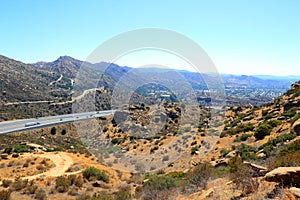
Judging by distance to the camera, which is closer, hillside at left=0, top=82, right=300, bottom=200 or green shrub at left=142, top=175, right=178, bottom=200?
hillside at left=0, top=82, right=300, bottom=200

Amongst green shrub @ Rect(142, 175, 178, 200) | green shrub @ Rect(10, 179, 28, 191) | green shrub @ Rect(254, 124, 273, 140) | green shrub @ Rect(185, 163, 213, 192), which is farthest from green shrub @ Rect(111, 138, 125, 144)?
green shrub @ Rect(185, 163, 213, 192)

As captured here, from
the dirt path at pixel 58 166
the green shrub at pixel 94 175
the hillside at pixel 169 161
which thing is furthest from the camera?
the dirt path at pixel 58 166

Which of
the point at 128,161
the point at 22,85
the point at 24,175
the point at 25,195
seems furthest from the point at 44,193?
the point at 22,85

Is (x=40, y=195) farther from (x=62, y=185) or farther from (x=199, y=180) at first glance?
(x=199, y=180)

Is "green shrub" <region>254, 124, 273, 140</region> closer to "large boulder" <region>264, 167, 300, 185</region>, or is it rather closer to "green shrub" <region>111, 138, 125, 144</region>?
"large boulder" <region>264, 167, 300, 185</region>

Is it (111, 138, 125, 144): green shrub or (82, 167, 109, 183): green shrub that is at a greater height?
(82, 167, 109, 183): green shrub

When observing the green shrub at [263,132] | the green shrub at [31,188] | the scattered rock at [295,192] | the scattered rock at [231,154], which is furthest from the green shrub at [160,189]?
the green shrub at [263,132]

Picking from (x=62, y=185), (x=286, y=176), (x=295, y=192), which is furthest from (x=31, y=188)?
(x=295, y=192)

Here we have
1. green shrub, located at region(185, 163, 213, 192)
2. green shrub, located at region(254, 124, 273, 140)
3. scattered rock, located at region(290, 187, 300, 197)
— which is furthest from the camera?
green shrub, located at region(254, 124, 273, 140)

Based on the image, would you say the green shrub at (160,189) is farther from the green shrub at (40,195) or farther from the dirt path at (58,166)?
the dirt path at (58,166)
